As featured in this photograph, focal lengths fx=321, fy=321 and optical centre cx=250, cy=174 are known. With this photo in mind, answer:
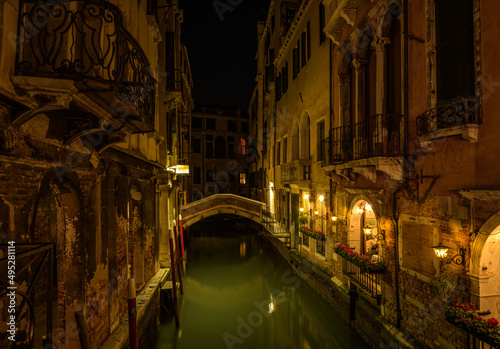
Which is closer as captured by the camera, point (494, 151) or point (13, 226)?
point (13, 226)

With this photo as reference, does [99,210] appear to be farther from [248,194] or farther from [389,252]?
[248,194]

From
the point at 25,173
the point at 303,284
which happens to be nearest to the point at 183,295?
the point at 303,284

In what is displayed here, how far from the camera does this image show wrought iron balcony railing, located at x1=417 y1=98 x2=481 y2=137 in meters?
4.54

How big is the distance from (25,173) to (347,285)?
8.00 meters

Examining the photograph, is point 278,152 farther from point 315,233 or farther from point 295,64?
point 315,233

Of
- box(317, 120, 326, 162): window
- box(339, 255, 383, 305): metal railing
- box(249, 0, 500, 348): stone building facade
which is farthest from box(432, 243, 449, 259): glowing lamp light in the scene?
box(317, 120, 326, 162): window

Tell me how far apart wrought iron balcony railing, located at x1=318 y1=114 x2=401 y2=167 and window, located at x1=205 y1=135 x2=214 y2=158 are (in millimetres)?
24347

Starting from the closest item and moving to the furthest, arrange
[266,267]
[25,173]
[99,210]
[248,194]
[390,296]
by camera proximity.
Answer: [25,173] → [99,210] → [390,296] → [266,267] → [248,194]

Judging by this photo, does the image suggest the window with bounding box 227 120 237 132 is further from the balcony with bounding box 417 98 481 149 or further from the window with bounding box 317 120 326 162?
the balcony with bounding box 417 98 481 149

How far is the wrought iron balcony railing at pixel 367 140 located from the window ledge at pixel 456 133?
92cm

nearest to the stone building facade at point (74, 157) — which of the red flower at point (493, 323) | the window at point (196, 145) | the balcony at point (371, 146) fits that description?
the balcony at point (371, 146)

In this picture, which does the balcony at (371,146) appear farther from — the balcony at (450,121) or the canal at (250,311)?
the canal at (250,311)

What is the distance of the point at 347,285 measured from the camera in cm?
877

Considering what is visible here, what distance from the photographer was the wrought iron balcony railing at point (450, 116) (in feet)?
14.9
